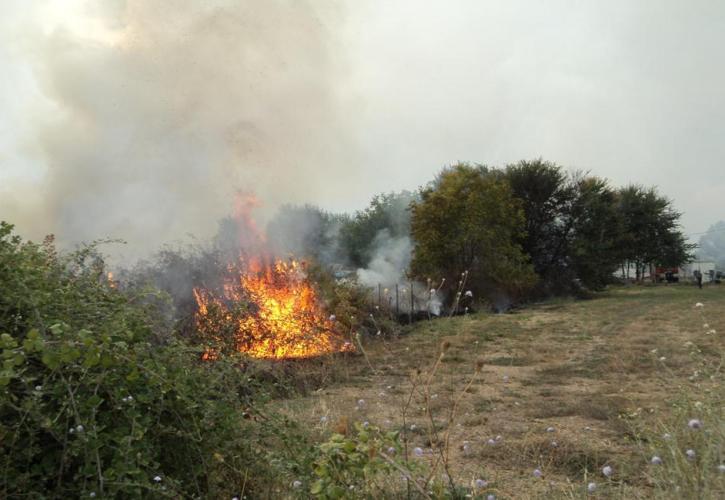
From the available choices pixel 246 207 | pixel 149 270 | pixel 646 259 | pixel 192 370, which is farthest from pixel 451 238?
pixel 646 259

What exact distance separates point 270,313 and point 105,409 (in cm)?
589

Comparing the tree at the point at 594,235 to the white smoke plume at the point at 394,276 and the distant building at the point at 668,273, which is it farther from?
the distant building at the point at 668,273

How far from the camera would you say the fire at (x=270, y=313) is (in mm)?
7629

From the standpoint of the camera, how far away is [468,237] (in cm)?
2045

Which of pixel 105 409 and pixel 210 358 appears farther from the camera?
pixel 210 358

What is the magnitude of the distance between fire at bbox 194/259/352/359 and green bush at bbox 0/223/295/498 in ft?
11.9

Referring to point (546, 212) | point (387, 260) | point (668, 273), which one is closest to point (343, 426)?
point (387, 260)

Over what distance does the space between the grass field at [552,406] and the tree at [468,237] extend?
7.84 meters

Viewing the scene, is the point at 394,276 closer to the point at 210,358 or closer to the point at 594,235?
the point at 594,235

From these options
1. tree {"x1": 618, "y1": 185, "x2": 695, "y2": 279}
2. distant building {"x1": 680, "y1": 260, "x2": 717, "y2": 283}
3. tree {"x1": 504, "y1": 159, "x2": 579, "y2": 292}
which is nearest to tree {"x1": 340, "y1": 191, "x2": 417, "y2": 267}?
tree {"x1": 504, "y1": 159, "x2": 579, "y2": 292}

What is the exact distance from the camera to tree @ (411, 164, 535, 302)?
67.5 feet

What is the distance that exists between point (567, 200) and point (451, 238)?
36.5 feet

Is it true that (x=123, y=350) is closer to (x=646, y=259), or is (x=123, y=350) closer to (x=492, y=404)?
(x=492, y=404)

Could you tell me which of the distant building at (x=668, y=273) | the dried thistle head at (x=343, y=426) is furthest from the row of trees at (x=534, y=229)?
the dried thistle head at (x=343, y=426)
